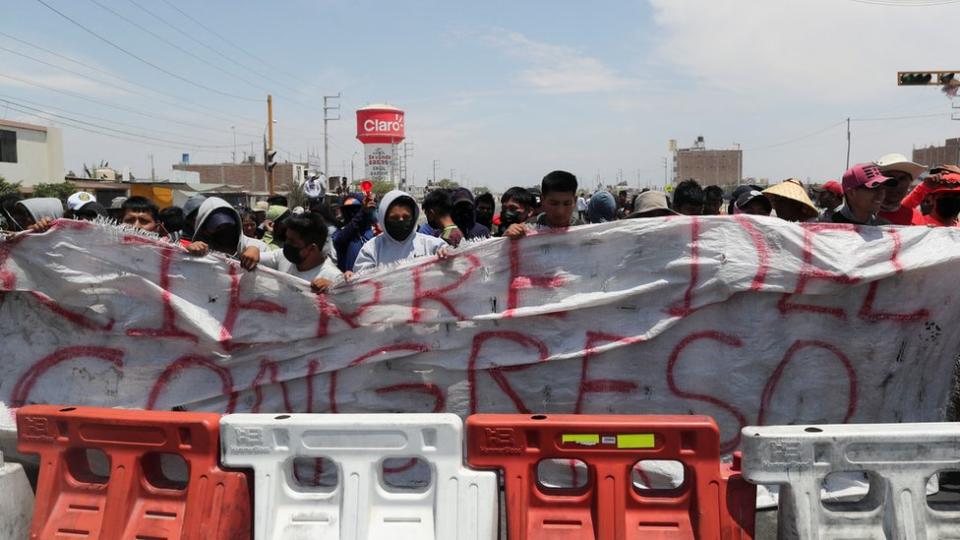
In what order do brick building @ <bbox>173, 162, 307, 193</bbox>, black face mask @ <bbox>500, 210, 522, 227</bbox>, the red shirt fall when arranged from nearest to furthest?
1. the red shirt
2. black face mask @ <bbox>500, 210, 522, 227</bbox>
3. brick building @ <bbox>173, 162, 307, 193</bbox>

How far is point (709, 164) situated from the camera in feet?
372

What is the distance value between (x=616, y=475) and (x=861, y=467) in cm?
98

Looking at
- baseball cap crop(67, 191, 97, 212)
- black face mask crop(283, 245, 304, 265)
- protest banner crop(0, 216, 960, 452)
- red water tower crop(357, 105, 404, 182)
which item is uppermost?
red water tower crop(357, 105, 404, 182)

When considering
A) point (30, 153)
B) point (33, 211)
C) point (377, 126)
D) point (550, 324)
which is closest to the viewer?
point (550, 324)

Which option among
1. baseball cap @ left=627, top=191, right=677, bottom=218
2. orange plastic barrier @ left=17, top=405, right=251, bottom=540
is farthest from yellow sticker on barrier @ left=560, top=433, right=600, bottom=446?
baseball cap @ left=627, top=191, right=677, bottom=218

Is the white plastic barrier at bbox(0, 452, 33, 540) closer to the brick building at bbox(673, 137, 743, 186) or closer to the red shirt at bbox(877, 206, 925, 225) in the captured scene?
the red shirt at bbox(877, 206, 925, 225)

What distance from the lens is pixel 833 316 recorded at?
3699 mm

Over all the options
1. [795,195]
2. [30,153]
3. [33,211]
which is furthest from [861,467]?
[30,153]

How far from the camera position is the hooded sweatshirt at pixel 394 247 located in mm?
4242

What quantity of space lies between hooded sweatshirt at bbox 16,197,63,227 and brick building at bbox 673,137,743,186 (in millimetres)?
111013

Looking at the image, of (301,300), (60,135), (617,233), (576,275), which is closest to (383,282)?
(301,300)

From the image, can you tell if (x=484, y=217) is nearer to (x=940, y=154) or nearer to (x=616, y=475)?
(x=616, y=475)

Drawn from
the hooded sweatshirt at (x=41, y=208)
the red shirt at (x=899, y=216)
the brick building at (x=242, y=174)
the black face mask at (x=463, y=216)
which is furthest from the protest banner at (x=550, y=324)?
the brick building at (x=242, y=174)

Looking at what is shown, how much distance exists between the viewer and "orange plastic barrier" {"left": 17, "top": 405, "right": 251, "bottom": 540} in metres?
3.05
